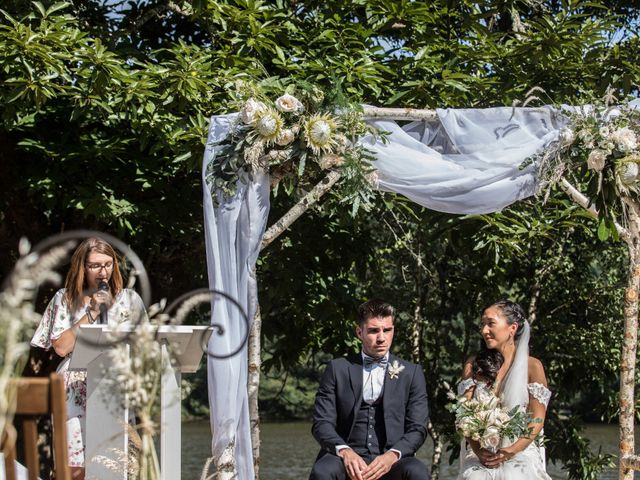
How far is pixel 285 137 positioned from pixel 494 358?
1.74 metres

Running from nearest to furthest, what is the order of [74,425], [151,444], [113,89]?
1. [151,444]
2. [74,425]
3. [113,89]

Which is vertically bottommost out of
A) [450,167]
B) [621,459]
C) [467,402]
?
[621,459]

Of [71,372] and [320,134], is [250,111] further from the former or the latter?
[71,372]

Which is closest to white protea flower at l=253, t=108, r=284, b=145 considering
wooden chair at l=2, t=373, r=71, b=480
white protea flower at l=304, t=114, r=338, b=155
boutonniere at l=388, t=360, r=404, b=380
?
white protea flower at l=304, t=114, r=338, b=155

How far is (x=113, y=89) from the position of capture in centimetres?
708

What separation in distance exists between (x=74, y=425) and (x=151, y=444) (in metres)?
2.79

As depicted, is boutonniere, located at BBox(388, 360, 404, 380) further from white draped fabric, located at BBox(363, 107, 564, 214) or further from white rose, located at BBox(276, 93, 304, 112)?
white rose, located at BBox(276, 93, 304, 112)

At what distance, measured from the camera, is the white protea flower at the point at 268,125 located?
19.1 ft

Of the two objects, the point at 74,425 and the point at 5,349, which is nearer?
the point at 5,349

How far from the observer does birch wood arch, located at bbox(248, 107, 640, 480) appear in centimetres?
591

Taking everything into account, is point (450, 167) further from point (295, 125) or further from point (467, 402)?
point (467, 402)

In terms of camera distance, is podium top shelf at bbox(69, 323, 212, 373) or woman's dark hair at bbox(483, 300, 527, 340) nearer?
podium top shelf at bbox(69, 323, 212, 373)

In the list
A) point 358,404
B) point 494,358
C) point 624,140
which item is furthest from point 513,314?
point 624,140

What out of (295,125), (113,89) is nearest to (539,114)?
(295,125)
